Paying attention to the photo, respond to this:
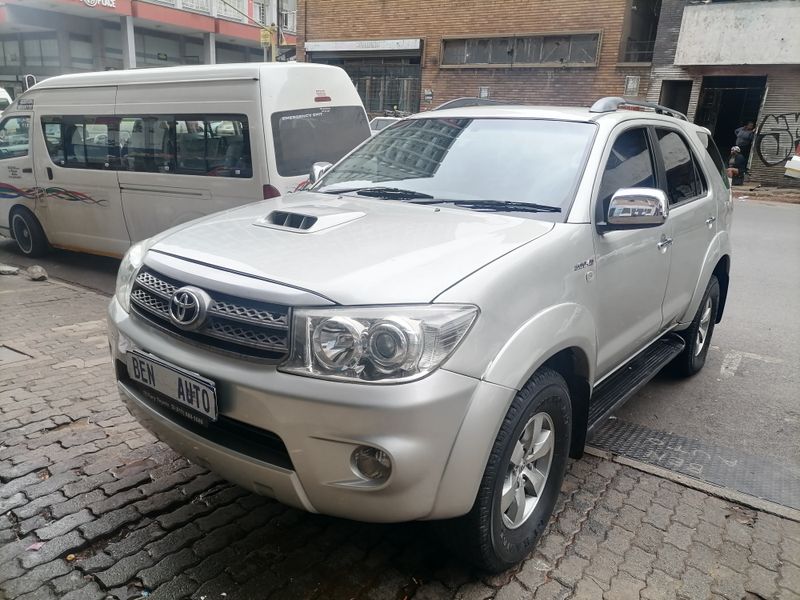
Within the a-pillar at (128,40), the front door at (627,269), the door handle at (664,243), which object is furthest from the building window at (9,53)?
the door handle at (664,243)

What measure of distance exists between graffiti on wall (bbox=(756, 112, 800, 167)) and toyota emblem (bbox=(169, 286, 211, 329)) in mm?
20515

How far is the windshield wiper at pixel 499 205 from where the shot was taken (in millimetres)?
2833

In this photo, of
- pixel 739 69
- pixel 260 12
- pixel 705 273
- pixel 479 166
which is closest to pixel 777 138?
pixel 739 69

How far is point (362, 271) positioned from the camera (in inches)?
84.8

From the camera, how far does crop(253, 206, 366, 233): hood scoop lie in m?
2.67

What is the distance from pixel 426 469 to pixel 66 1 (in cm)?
3256

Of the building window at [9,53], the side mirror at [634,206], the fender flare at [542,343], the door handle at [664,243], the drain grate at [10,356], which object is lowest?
the drain grate at [10,356]

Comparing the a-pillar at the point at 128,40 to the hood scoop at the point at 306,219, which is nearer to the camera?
the hood scoop at the point at 306,219

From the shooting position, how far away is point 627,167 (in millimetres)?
3318

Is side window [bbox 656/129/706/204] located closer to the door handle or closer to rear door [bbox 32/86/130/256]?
the door handle

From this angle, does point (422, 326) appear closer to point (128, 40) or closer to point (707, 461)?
point (707, 461)

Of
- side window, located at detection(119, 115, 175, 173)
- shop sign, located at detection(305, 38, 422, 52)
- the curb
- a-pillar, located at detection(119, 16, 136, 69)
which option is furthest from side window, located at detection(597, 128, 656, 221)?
a-pillar, located at detection(119, 16, 136, 69)

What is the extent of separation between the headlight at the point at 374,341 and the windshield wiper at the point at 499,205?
3.27 ft

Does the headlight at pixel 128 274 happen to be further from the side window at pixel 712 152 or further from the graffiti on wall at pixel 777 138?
the graffiti on wall at pixel 777 138
